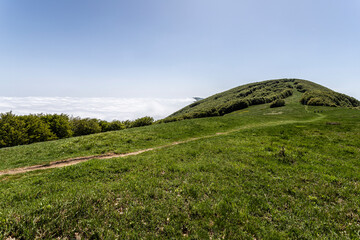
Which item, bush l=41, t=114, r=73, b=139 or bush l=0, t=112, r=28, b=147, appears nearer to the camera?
bush l=0, t=112, r=28, b=147

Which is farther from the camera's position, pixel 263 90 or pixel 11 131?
pixel 263 90

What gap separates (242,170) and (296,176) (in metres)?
3.72

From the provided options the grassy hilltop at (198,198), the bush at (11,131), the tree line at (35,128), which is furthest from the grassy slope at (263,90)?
the grassy hilltop at (198,198)

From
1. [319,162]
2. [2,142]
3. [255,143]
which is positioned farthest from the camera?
Result: [2,142]

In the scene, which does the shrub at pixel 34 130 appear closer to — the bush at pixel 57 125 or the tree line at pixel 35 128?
the tree line at pixel 35 128

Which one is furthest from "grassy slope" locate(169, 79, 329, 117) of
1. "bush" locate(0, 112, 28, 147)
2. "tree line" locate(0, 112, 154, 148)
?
"bush" locate(0, 112, 28, 147)

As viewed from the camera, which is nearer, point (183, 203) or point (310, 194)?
point (183, 203)

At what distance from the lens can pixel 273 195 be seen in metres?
8.52

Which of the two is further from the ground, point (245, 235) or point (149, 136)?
point (149, 136)

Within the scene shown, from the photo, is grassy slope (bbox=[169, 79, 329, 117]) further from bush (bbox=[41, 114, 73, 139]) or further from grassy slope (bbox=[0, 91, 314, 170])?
bush (bbox=[41, 114, 73, 139])

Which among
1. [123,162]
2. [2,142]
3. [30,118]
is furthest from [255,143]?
[30,118]

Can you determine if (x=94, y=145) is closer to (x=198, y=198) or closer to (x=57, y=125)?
(x=198, y=198)

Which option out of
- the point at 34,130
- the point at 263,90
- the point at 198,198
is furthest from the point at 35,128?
the point at 263,90

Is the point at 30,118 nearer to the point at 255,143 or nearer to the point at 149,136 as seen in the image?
the point at 149,136
